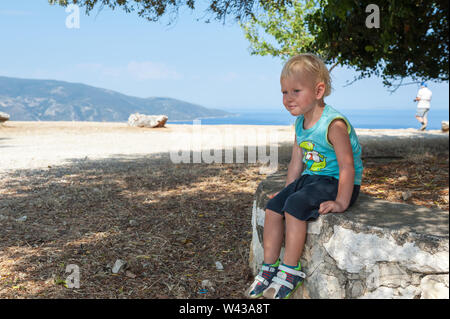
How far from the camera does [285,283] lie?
264 cm

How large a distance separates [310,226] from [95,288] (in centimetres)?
187

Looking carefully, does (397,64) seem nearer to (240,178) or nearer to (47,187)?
(240,178)

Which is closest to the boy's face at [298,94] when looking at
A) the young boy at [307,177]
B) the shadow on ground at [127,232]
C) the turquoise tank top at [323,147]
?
the young boy at [307,177]

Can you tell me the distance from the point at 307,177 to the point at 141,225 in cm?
→ 242

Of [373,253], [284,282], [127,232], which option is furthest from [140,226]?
[373,253]

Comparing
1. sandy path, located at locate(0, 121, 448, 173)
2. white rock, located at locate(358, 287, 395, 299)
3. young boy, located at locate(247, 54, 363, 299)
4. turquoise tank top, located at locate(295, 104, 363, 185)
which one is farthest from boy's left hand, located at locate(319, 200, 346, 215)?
sandy path, located at locate(0, 121, 448, 173)

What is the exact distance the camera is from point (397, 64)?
8.14m

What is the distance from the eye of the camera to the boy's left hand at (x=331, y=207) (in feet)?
8.52

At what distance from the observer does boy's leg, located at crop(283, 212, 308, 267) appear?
8.65 feet

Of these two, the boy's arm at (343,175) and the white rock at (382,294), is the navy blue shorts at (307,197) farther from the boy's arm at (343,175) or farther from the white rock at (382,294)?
the white rock at (382,294)

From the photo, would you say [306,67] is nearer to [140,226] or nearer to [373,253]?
[373,253]

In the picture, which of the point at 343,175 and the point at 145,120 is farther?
the point at 145,120

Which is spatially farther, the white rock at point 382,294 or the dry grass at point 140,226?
the dry grass at point 140,226

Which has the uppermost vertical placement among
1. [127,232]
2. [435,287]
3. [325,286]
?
[435,287]
